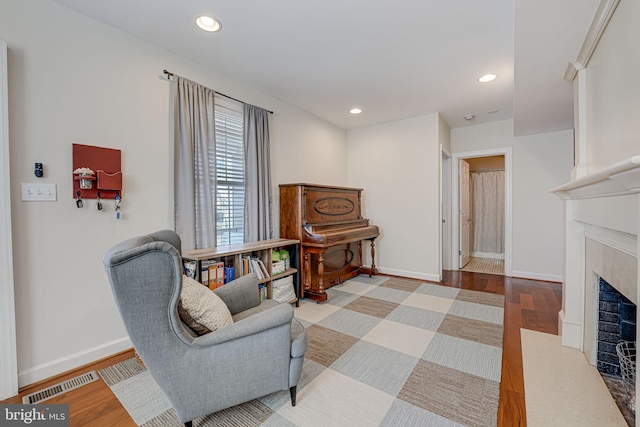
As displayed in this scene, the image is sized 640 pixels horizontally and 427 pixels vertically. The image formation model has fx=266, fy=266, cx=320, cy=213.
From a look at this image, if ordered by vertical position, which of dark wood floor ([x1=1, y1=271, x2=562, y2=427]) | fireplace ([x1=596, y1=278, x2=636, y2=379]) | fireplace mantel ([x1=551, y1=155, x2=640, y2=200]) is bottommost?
dark wood floor ([x1=1, y1=271, x2=562, y2=427])

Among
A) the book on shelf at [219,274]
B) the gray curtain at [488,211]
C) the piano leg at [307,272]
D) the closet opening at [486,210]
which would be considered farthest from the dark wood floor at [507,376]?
the gray curtain at [488,211]

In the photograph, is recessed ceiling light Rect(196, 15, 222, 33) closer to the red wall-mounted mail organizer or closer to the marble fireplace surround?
the red wall-mounted mail organizer

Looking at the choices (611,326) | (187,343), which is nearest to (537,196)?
(611,326)

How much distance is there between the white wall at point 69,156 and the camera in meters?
1.74

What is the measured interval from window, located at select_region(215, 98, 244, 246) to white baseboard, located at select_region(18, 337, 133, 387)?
1151 mm

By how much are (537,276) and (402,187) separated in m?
2.51

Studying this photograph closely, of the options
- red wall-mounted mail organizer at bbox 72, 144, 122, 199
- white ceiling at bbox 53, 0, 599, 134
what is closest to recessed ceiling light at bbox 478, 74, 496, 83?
white ceiling at bbox 53, 0, 599, 134

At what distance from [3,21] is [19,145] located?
2.51 ft

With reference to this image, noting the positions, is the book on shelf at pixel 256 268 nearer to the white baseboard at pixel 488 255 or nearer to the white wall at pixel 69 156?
the white wall at pixel 69 156

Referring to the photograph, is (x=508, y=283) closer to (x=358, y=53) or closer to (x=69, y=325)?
(x=358, y=53)

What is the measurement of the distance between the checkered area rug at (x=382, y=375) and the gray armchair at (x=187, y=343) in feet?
0.70

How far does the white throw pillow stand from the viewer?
1.32 meters

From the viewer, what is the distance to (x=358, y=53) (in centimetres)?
246

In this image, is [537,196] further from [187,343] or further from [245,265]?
[187,343]
